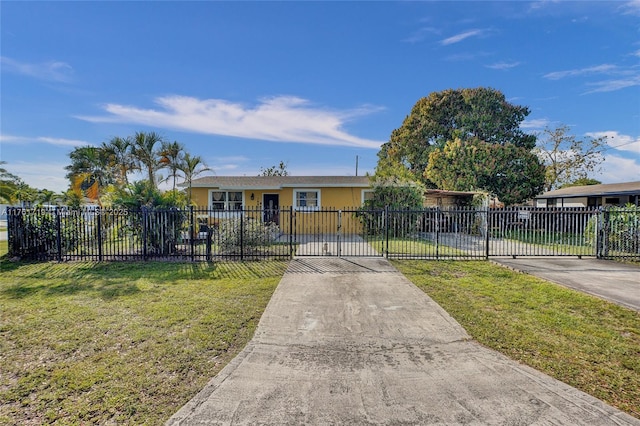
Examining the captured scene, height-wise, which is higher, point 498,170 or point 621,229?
point 498,170

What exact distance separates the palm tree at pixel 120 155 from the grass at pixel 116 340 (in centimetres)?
1410

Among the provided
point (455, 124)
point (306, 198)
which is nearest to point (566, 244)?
point (306, 198)

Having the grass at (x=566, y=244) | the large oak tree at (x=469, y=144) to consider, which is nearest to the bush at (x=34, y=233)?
the large oak tree at (x=469, y=144)

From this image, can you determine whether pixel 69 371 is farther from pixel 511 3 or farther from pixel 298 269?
pixel 511 3

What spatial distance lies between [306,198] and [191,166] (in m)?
7.06

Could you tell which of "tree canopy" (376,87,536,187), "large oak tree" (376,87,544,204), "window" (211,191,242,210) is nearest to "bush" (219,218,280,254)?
"window" (211,191,242,210)

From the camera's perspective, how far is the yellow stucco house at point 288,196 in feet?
55.6

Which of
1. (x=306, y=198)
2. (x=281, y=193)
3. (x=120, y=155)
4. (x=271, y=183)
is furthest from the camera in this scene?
(x=120, y=155)

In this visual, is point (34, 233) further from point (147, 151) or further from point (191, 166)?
point (147, 151)

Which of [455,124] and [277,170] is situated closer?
[455,124]

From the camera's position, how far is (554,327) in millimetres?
4328

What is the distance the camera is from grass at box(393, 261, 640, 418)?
3.09 metres

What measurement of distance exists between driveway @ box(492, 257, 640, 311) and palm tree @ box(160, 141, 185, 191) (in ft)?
56.5

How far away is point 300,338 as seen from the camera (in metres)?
4.05
